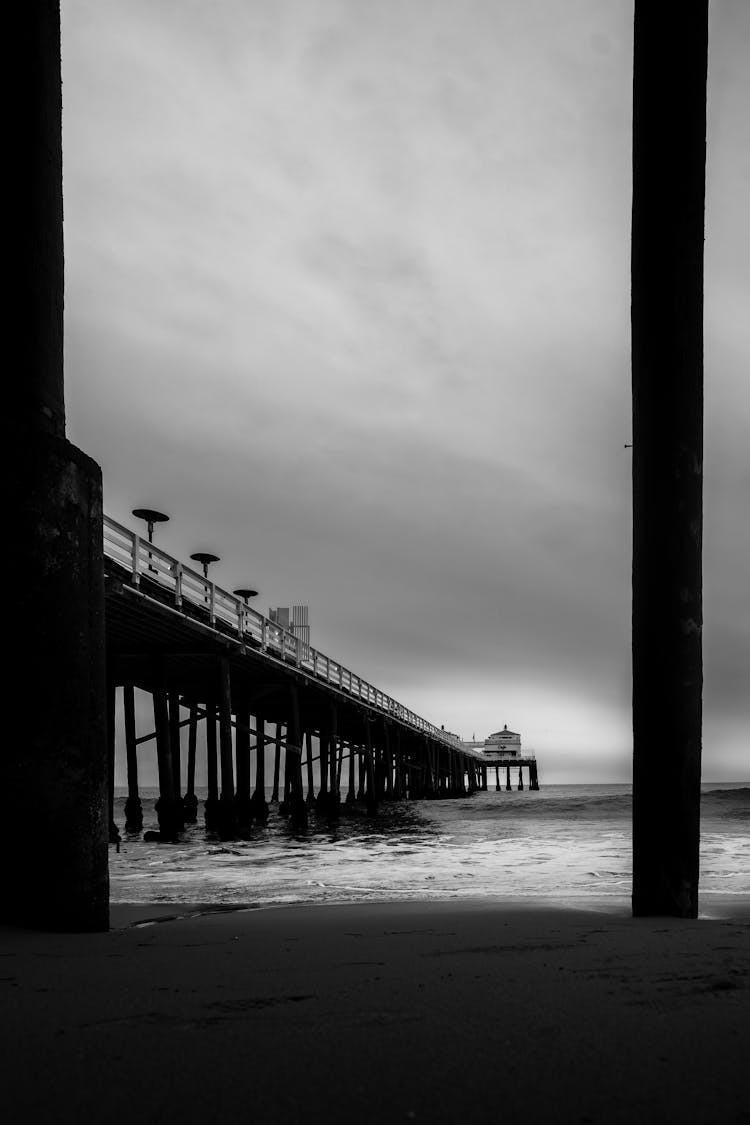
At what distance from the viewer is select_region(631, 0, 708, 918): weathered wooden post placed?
3.92 meters

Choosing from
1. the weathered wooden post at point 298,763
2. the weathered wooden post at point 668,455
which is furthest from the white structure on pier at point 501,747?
the weathered wooden post at point 668,455

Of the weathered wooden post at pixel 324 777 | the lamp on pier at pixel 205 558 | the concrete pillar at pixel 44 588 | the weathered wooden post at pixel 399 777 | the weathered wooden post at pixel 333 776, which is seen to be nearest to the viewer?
the concrete pillar at pixel 44 588

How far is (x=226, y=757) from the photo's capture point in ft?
54.9

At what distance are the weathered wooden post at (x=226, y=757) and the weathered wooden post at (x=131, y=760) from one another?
409cm

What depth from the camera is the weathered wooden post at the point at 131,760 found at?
21.1 metres

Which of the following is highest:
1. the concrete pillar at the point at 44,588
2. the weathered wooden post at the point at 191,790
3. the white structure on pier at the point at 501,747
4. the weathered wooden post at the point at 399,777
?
the concrete pillar at the point at 44,588

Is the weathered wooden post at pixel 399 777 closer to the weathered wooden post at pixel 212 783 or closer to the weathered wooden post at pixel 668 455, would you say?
the weathered wooden post at pixel 212 783

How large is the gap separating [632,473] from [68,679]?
2.63m

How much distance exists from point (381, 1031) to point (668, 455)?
291 cm

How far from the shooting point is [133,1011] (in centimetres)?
199

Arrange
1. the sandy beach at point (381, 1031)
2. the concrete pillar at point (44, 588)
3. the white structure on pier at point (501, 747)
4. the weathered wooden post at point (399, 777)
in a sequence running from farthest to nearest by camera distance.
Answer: the white structure on pier at point (501, 747)
the weathered wooden post at point (399, 777)
the concrete pillar at point (44, 588)
the sandy beach at point (381, 1031)

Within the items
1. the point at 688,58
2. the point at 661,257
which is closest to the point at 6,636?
the point at 661,257

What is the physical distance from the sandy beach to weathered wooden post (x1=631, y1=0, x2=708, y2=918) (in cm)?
91

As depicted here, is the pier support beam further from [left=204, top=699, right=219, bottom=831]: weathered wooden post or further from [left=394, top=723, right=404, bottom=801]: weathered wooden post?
[left=394, top=723, right=404, bottom=801]: weathered wooden post
